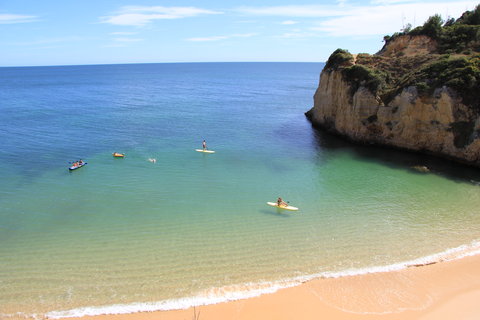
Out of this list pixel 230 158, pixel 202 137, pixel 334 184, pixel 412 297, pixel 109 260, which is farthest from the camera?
pixel 202 137

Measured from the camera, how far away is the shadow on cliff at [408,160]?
2689 centimetres

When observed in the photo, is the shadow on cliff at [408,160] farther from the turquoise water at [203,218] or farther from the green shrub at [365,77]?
the green shrub at [365,77]

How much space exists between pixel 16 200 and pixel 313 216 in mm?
20005

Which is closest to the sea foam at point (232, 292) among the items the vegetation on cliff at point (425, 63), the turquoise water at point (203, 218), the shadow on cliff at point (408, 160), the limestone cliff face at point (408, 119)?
the turquoise water at point (203, 218)

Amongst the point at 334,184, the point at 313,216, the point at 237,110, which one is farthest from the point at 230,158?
the point at 237,110

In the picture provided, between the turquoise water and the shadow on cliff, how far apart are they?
0.19 meters

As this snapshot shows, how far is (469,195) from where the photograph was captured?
23.1 metres

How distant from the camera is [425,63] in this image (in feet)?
121

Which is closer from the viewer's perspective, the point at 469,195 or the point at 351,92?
the point at 469,195

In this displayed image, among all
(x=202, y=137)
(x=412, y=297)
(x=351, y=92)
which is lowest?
(x=412, y=297)

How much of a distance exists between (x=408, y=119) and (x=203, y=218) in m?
22.8

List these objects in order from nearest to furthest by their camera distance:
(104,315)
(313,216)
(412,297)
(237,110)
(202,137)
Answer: (104,315)
(412,297)
(313,216)
(202,137)
(237,110)

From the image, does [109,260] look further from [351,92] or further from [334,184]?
[351,92]

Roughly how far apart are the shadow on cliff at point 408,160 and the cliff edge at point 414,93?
2.34 ft
